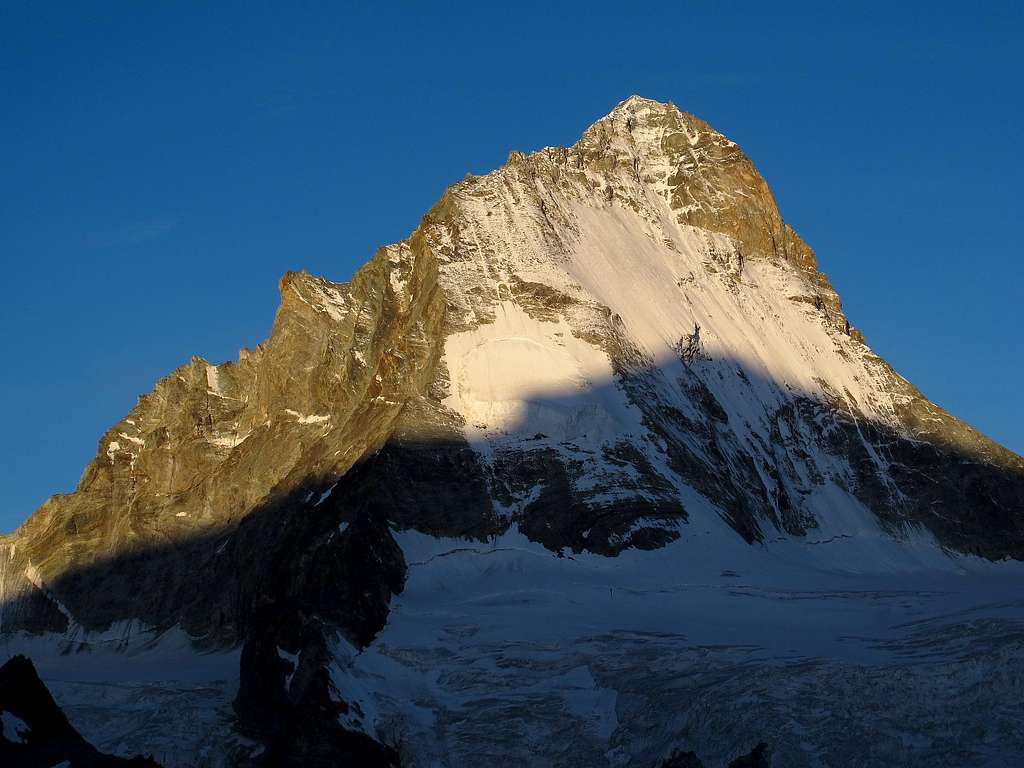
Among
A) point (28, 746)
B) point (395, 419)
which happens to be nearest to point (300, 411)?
point (395, 419)

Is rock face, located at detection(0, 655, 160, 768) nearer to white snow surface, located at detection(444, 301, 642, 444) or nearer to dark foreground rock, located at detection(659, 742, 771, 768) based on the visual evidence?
dark foreground rock, located at detection(659, 742, 771, 768)

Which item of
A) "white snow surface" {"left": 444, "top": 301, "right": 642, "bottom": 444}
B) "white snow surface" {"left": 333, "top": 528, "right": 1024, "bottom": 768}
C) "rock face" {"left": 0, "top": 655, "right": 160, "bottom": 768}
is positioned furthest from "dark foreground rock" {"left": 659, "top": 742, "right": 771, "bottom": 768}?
"white snow surface" {"left": 444, "top": 301, "right": 642, "bottom": 444}

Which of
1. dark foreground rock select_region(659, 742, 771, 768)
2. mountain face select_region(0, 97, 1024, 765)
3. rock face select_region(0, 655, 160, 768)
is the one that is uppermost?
mountain face select_region(0, 97, 1024, 765)

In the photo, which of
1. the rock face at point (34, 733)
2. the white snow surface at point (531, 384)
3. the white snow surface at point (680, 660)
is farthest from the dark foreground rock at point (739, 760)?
the white snow surface at point (531, 384)

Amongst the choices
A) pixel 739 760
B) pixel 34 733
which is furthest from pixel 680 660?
pixel 34 733

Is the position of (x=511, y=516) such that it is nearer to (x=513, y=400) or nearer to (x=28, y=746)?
(x=513, y=400)

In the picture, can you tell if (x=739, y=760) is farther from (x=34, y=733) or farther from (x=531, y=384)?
(x=531, y=384)
